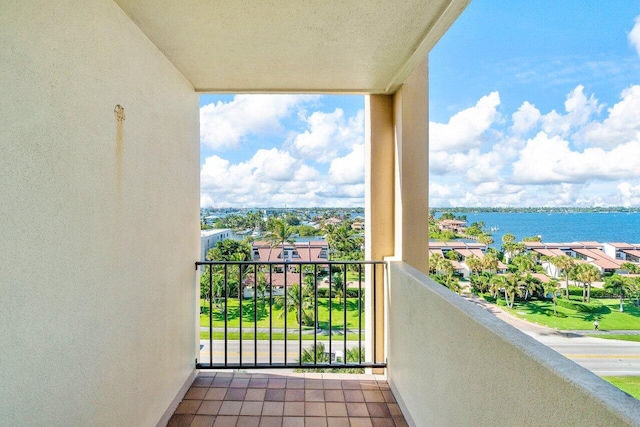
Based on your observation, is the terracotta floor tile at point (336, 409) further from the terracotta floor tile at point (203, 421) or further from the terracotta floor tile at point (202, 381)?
the terracotta floor tile at point (202, 381)

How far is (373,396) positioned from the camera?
2.86 metres

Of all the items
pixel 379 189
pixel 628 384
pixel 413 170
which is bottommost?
pixel 628 384

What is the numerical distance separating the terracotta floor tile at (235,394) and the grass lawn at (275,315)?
24.3 inches

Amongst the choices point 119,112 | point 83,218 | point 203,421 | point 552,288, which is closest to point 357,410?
point 203,421

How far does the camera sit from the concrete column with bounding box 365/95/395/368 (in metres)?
3.24

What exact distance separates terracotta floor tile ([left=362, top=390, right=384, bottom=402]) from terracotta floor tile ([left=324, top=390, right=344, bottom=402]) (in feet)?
0.64

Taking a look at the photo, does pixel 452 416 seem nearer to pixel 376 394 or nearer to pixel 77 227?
pixel 376 394

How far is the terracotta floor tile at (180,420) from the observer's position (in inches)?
97.3

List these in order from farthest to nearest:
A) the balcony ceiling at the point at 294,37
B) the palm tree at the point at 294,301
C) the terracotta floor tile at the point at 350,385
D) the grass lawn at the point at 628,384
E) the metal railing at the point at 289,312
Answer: the palm tree at the point at 294,301 → the metal railing at the point at 289,312 → the terracotta floor tile at the point at 350,385 → the balcony ceiling at the point at 294,37 → the grass lawn at the point at 628,384

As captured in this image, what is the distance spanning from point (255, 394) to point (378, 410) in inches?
40.4

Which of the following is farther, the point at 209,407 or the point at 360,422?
the point at 209,407

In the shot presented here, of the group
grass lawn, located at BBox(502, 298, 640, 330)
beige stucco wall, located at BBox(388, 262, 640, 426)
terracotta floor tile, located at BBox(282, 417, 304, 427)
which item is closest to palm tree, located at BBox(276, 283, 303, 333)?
terracotta floor tile, located at BBox(282, 417, 304, 427)

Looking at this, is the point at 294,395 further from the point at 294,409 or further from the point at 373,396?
the point at 373,396

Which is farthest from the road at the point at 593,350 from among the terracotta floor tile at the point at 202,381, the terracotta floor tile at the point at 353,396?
the terracotta floor tile at the point at 202,381
